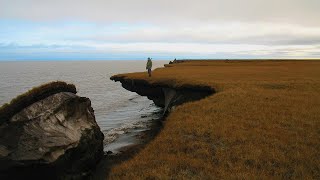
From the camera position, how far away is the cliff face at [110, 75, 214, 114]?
29548 millimetres

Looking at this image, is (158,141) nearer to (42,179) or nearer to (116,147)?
(42,179)

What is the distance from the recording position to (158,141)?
15.1 meters

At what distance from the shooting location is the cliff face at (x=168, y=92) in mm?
29548

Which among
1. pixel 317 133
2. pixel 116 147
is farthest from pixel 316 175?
pixel 116 147

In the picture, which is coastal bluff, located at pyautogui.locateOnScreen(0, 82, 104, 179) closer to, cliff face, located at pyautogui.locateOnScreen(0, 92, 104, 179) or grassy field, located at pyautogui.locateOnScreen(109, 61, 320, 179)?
cliff face, located at pyautogui.locateOnScreen(0, 92, 104, 179)

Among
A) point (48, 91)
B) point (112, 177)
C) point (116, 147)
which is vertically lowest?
point (116, 147)

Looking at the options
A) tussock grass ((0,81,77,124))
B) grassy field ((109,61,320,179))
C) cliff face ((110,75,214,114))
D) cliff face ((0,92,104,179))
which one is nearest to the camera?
grassy field ((109,61,320,179))

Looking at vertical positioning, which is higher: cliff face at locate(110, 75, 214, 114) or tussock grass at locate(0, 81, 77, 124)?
tussock grass at locate(0, 81, 77, 124)

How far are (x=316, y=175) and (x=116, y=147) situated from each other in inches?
624

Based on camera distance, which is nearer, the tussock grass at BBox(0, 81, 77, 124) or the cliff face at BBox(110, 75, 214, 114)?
the tussock grass at BBox(0, 81, 77, 124)

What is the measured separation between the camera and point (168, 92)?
35250mm

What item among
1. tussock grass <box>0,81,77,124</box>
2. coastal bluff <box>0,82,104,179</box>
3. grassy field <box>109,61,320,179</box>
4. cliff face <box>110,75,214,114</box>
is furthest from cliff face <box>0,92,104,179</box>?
cliff face <box>110,75,214,114</box>

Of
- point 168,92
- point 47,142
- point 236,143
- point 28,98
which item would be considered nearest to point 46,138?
point 47,142

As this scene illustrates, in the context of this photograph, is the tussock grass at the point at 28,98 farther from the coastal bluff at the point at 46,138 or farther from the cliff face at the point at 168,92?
the cliff face at the point at 168,92
